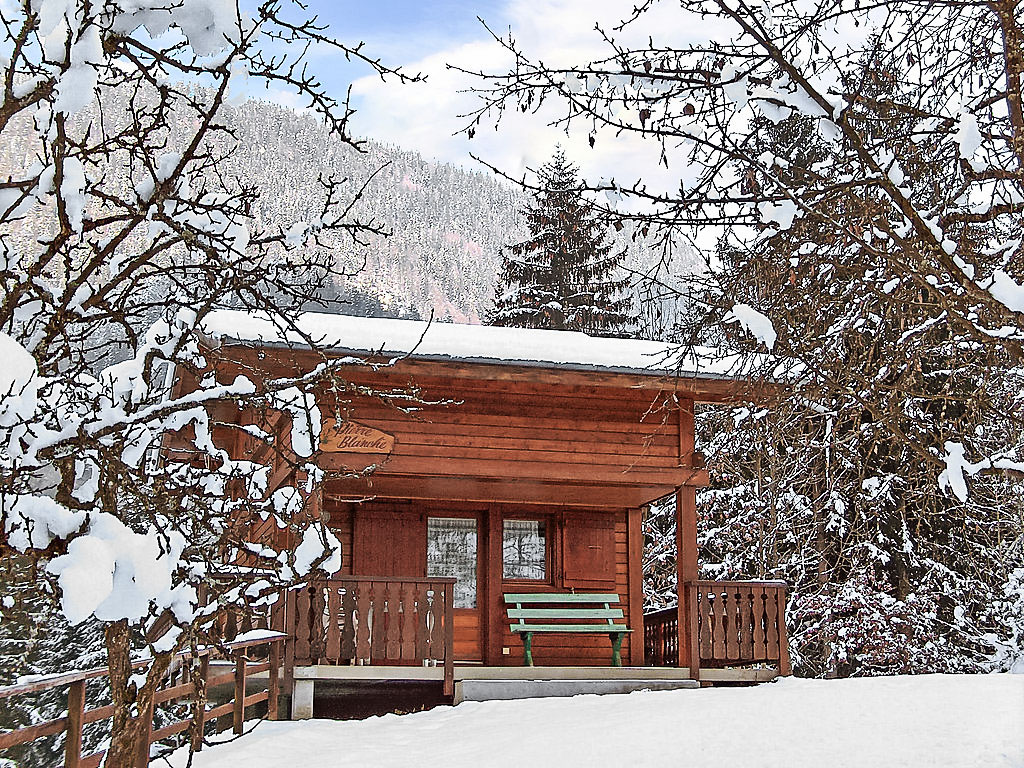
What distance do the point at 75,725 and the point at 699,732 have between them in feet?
14.0

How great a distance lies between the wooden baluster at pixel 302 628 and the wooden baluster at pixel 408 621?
0.94 metres

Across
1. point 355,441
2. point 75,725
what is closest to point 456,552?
point 355,441

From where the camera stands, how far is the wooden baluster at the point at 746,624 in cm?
1109

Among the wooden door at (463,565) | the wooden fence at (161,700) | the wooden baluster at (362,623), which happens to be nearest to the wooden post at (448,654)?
the wooden baluster at (362,623)

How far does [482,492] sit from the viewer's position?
1278 centimetres

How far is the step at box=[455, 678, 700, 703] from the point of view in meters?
10.4

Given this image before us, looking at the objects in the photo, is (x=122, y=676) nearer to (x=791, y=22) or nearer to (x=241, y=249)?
(x=241, y=249)

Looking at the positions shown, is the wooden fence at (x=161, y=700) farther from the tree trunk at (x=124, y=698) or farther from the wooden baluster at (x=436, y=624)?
the wooden baluster at (x=436, y=624)

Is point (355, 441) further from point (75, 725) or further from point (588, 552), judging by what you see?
point (75, 725)

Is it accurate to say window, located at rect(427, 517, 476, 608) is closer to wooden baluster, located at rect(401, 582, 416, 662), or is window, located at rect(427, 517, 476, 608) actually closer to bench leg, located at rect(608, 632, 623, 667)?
bench leg, located at rect(608, 632, 623, 667)

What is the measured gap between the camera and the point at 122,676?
3.50 metres

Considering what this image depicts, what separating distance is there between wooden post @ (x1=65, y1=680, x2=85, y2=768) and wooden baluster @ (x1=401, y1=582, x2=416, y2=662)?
17.0ft

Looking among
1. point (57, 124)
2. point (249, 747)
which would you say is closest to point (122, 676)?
point (57, 124)

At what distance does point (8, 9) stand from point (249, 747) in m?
6.19
